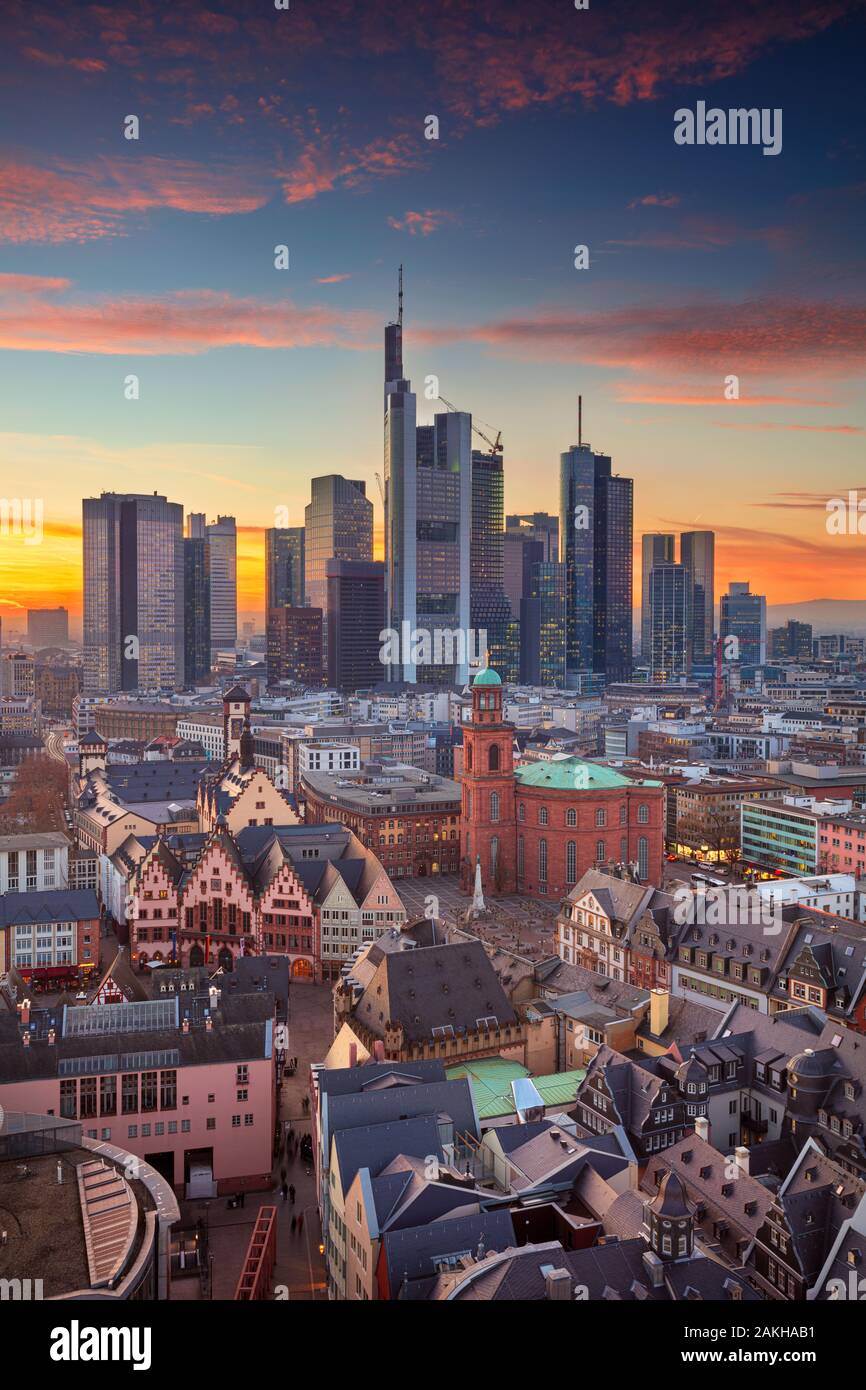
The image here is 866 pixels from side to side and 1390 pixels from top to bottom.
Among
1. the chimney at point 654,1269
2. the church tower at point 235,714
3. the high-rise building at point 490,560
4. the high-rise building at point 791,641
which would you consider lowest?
the chimney at point 654,1269

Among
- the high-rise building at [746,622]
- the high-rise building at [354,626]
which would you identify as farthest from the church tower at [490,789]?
the high-rise building at [746,622]

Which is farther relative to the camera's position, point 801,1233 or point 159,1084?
point 159,1084

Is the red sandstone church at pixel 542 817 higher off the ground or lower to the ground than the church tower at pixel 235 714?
lower

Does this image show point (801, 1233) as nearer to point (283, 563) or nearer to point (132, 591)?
point (132, 591)

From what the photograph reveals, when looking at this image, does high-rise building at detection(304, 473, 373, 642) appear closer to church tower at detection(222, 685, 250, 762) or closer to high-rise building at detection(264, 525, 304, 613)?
high-rise building at detection(264, 525, 304, 613)

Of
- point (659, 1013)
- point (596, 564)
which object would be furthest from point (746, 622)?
point (659, 1013)

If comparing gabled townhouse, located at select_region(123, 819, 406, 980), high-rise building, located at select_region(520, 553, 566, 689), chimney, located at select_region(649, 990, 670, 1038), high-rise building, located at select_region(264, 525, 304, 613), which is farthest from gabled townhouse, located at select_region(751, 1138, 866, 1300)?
high-rise building, located at select_region(264, 525, 304, 613)

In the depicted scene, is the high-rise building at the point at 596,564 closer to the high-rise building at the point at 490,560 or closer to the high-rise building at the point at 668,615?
the high-rise building at the point at 668,615
